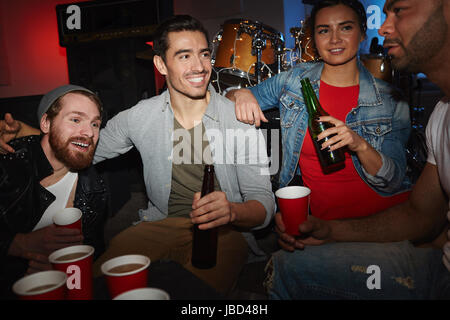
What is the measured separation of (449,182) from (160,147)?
5.02 ft

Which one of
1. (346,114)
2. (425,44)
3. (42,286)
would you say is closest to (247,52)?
(346,114)

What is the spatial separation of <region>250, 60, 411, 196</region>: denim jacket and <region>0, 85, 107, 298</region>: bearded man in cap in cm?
127

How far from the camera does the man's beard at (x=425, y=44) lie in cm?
131

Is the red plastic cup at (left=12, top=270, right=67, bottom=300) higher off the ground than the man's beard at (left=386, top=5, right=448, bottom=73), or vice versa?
the man's beard at (left=386, top=5, right=448, bottom=73)

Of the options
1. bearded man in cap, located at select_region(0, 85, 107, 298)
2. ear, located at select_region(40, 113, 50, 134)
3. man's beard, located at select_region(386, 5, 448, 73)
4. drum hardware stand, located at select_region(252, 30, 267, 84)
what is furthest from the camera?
drum hardware stand, located at select_region(252, 30, 267, 84)

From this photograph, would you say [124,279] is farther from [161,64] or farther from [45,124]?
[161,64]

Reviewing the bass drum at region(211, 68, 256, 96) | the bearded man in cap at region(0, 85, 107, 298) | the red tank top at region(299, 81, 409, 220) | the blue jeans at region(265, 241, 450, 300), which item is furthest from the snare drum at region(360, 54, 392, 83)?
the bearded man in cap at region(0, 85, 107, 298)

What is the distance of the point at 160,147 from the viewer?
1.98 m

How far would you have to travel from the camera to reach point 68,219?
1.21 metres

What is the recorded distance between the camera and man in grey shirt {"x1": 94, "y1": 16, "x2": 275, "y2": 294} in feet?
5.79

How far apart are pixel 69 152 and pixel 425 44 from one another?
1827 mm

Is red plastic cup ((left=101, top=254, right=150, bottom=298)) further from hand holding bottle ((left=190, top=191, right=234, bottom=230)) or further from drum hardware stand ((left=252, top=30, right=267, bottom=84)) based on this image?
drum hardware stand ((left=252, top=30, right=267, bottom=84))
